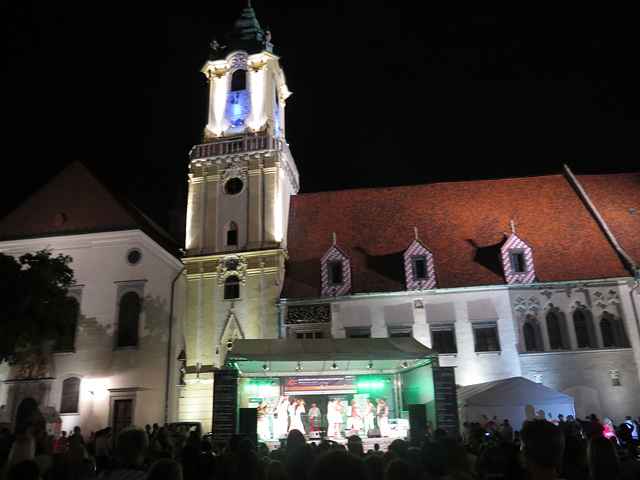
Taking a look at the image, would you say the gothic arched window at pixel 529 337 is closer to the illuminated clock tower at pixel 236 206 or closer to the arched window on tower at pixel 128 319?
the illuminated clock tower at pixel 236 206

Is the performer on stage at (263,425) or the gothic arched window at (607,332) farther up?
the gothic arched window at (607,332)

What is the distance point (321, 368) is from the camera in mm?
23109

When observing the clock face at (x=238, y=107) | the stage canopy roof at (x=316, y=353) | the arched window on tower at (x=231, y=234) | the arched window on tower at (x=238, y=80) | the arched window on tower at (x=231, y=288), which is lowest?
the stage canopy roof at (x=316, y=353)

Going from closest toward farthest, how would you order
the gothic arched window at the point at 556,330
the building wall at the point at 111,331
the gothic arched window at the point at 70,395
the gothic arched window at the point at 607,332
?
1. the gothic arched window at the point at 607,332
2. the gothic arched window at the point at 556,330
3. the building wall at the point at 111,331
4. the gothic arched window at the point at 70,395

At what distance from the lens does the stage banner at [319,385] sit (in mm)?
23062

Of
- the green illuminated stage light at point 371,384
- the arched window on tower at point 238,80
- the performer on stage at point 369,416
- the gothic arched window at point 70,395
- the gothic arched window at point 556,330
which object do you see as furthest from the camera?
the arched window on tower at point 238,80

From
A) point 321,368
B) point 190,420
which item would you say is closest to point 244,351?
point 321,368

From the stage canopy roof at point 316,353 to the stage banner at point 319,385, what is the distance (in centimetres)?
45

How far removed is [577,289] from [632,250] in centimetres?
394

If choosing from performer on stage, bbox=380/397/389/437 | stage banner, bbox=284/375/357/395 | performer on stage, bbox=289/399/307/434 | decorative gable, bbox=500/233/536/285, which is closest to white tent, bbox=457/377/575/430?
performer on stage, bbox=380/397/389/437

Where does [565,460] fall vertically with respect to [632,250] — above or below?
below

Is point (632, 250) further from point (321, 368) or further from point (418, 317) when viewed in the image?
point (321, 368)

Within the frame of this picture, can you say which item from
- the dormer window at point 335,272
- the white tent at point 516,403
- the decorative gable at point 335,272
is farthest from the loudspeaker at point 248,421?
the dormer window at point 335,272

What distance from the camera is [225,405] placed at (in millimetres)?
18000
